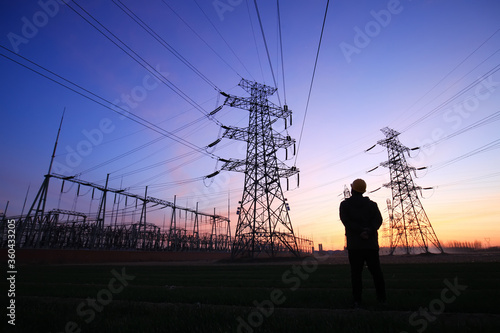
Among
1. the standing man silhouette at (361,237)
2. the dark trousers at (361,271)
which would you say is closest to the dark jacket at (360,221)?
the standing man silhouette at (361,237)

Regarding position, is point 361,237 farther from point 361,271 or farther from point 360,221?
point 361,271

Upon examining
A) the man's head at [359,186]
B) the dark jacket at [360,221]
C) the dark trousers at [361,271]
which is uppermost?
the man's head at [359,186]

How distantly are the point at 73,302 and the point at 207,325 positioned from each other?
9.56 ft

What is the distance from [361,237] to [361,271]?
473 millimetres

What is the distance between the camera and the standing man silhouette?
12.5 ft

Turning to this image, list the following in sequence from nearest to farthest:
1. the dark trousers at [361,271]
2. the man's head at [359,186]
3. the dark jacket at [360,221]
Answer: the dark trousers at [361,271] → the dark jacket at [360,221] → the man's head at [359,186]

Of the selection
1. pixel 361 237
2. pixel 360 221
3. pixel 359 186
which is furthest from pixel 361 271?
pixel 359 186

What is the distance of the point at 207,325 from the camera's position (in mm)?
2688

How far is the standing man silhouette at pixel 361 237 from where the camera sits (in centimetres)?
381

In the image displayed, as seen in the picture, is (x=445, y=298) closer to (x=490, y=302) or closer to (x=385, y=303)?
(x=490, y=302)

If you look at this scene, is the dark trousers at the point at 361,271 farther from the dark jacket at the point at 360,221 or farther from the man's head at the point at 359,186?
the man's head at the point at 359,186

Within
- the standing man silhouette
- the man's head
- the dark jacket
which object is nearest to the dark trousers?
the standing man silhouette

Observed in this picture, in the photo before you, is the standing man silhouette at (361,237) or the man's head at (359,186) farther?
the man's head at (359,186)

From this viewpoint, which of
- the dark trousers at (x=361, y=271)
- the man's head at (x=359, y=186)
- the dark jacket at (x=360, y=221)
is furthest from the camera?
the man's head at (x=359, y=186)
